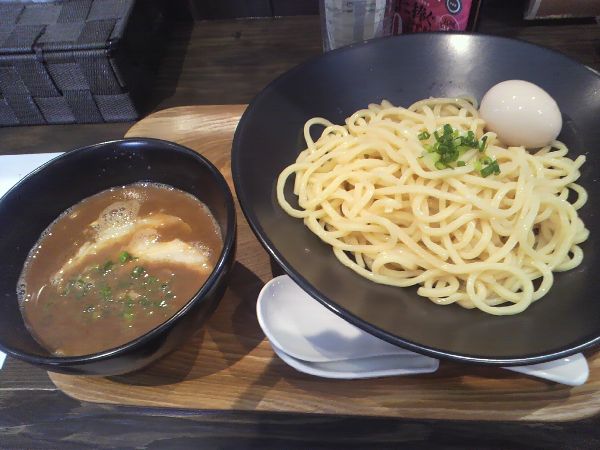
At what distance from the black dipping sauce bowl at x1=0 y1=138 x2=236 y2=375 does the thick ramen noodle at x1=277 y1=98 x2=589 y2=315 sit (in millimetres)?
256

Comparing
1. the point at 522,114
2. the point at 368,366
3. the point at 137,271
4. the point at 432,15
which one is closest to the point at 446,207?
the point at 522,114

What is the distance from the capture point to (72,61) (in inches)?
74.7

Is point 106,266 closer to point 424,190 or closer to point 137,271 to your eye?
point 137,271

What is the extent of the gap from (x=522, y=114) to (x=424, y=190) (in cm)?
40

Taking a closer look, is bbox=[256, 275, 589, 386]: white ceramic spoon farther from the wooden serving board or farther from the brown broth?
the brown broth

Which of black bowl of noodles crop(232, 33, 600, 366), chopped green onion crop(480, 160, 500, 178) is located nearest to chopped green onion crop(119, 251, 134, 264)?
black bowl of noodles crop(232, 33, 600, 366)

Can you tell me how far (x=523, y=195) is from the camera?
1.29 meters

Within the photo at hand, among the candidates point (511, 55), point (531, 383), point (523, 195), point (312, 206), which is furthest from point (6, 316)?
point (511, 55)

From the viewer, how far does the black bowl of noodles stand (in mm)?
1036

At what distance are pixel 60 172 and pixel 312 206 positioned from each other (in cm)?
71

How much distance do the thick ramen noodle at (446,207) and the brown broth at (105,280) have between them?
0.98 feet

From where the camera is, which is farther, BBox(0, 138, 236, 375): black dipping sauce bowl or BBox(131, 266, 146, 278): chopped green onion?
BBox(131, 266, 146, 278): chopped green onion

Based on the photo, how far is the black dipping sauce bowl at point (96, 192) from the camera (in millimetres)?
962

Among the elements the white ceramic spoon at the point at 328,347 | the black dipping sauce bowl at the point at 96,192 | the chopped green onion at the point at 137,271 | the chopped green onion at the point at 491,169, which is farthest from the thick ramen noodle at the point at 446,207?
the chopped green onion at the point at 137,271
